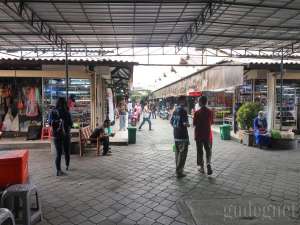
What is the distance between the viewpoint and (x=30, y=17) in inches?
380

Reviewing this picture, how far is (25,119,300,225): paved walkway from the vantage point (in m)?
4.68

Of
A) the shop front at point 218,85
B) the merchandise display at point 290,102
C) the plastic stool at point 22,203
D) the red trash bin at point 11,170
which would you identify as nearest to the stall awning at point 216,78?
the shop front at point 218,85

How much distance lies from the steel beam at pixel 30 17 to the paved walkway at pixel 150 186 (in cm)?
414

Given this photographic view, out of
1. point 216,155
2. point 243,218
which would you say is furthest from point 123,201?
point 216,155

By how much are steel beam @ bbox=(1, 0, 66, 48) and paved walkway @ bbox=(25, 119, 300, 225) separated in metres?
4.14

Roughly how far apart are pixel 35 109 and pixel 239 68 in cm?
826

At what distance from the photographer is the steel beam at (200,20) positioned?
347 inches

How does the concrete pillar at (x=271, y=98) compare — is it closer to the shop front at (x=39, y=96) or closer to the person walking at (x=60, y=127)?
the shop front at (x=39, y=96)

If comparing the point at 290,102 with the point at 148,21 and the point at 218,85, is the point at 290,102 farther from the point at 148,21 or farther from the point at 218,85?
the point at 148,21

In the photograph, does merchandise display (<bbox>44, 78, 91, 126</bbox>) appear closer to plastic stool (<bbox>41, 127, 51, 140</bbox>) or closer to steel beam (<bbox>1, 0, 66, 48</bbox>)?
plastic stool (<bbox>41, 127, 51, 140</bbox>)

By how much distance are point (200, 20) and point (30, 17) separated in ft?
18.1

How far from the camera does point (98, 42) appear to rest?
14.6 m

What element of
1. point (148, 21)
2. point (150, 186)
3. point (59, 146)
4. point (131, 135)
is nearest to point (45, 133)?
point (131, 135)

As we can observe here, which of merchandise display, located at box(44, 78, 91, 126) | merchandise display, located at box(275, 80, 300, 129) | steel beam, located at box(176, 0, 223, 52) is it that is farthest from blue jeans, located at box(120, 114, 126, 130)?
merchandise display, located at box(275, 80, 300, 129)
